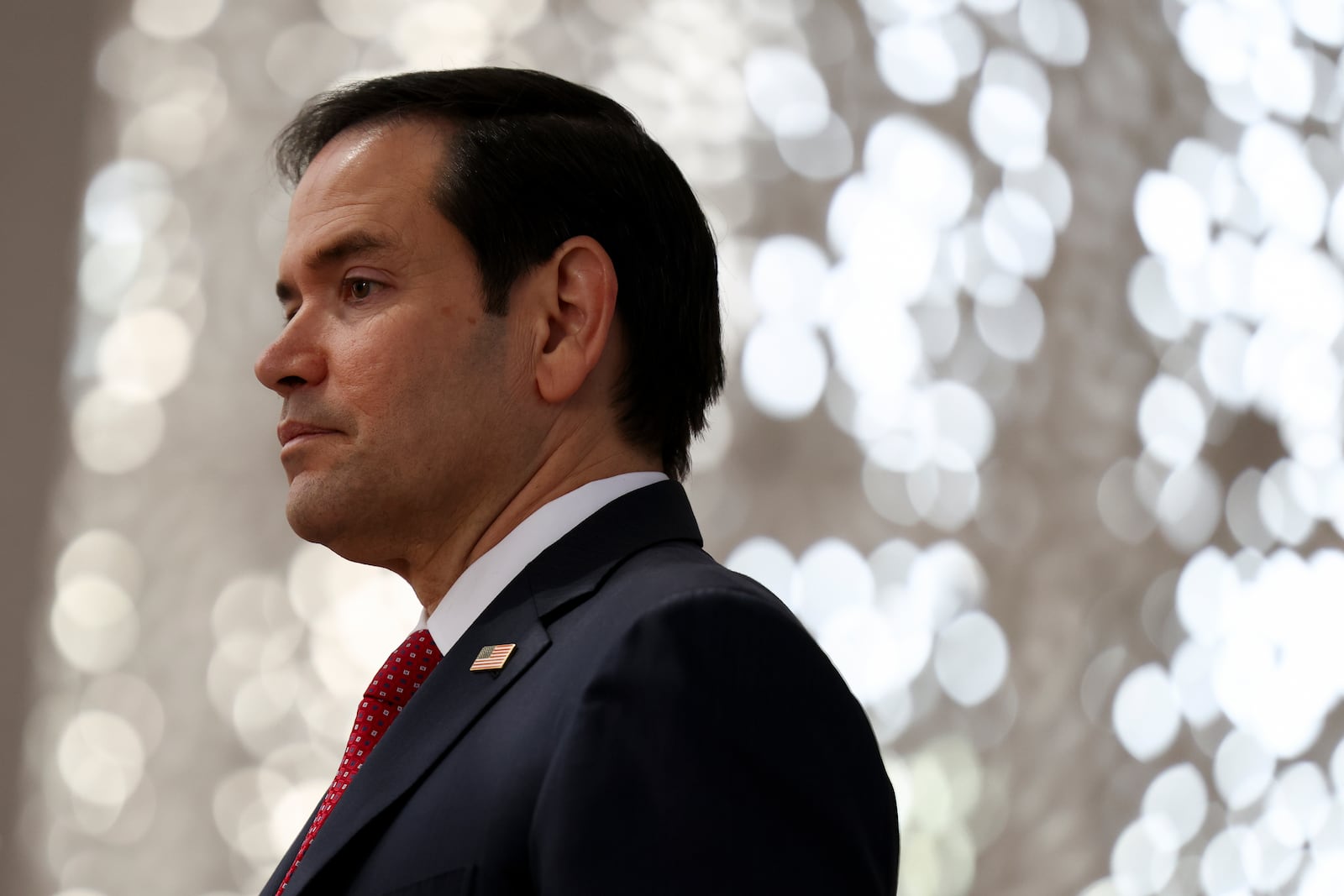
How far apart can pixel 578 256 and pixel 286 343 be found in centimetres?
22

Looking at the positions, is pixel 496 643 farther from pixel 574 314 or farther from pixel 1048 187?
pixel 1048 187

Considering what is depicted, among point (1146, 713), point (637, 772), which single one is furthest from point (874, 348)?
point (637, 772)

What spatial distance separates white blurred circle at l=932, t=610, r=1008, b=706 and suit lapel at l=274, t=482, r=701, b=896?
3.68 ft

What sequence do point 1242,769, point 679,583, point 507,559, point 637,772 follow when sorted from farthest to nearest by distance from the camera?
point 1242,769
point 507,559
point 679,583
point 637,772

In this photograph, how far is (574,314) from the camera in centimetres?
106

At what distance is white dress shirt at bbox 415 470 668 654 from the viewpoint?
983mm

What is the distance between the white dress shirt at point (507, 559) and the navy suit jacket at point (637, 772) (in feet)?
0.33

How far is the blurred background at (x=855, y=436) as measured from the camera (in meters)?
1.95

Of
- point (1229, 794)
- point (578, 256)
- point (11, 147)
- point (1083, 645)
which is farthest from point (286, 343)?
point (1229, 794)

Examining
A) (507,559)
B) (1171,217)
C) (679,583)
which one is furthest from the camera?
(1171,217)

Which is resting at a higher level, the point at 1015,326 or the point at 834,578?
the point at 1015,326

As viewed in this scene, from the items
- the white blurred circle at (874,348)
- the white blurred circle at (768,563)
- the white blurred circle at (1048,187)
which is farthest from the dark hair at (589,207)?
the white blurred circle at (1048,187)

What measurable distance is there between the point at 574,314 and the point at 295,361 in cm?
20

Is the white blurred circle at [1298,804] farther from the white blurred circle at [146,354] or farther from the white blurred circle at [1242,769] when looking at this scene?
the white blurred circle at [146,354]
